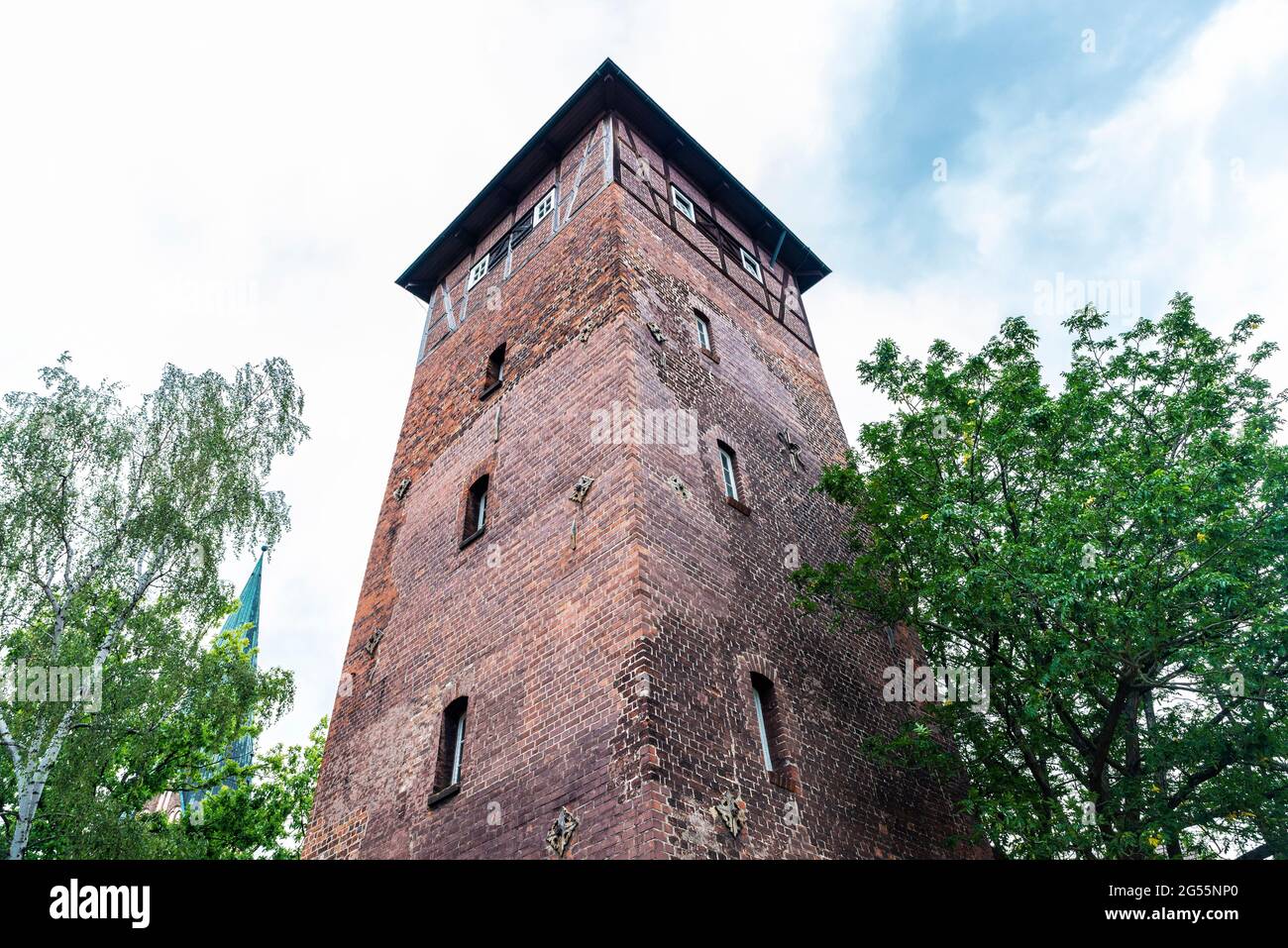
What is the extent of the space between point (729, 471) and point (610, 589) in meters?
3.55

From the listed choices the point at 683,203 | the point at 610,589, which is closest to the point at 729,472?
the point at 610,589

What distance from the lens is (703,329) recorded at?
13953mm

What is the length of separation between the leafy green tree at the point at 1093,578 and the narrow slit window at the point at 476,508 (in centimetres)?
475

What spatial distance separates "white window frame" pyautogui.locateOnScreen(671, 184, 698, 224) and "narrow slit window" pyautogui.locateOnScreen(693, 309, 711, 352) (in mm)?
3385

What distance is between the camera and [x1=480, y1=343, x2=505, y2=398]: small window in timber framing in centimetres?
1380

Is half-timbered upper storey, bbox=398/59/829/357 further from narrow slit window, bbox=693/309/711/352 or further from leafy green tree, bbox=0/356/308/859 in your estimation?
leafy green tree, bbox=0/356/308/859

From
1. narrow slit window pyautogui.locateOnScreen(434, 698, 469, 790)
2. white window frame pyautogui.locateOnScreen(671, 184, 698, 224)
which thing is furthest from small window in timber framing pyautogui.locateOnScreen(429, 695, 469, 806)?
white window frame pyautogui.locateOnScreen(671, 184, 698, 224)

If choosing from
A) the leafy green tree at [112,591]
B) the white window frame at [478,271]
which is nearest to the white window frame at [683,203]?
the white window frame at [478,271]

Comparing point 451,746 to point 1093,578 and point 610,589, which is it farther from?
point 1093,578

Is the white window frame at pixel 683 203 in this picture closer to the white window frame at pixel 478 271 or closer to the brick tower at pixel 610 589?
the brick tower at pixel 610 589

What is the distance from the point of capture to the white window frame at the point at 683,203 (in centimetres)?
1650
